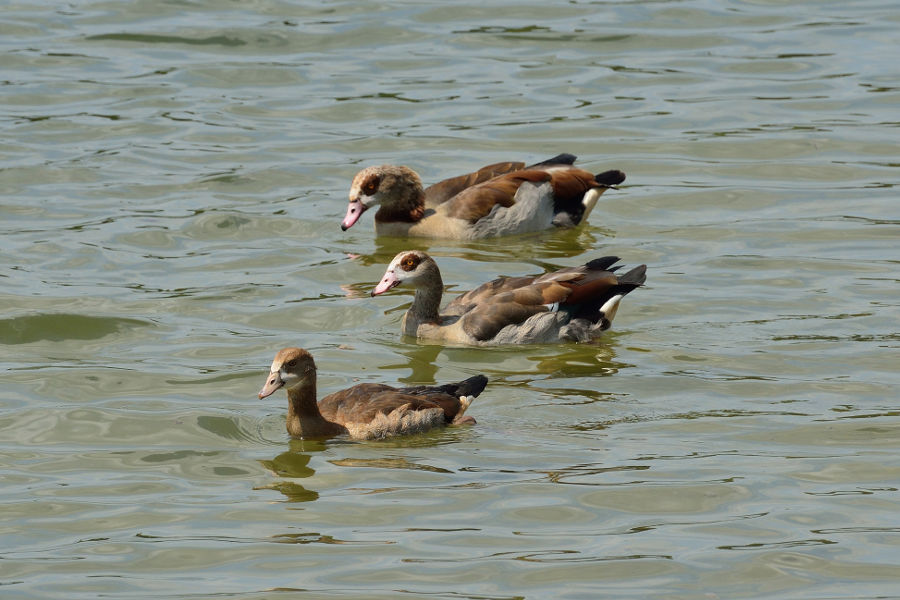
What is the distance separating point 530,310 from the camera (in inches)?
568

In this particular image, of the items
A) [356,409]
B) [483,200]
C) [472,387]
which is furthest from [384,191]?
[356,409]

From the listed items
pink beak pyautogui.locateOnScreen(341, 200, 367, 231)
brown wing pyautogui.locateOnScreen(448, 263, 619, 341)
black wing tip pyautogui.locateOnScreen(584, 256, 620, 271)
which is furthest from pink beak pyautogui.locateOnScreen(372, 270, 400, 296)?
pink beak pyautogui.locateOnScreen(341, 200, 367, 231)

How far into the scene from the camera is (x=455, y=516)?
Answer: 1031 cm

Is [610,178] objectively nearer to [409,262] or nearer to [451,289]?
[451,289]

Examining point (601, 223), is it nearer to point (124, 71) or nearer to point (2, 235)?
point (2, 235)

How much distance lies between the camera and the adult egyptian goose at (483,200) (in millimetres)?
18375

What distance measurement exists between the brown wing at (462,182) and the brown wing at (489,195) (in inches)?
8.5

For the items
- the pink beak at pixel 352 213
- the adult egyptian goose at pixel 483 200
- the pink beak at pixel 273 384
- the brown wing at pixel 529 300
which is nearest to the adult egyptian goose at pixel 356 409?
the pink beak at pixel 273 384

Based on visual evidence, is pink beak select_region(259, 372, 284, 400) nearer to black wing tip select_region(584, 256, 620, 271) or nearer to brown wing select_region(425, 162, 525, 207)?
black wing tip select_region(584, 256, 620, 271)

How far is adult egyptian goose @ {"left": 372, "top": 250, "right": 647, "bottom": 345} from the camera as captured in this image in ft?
47.3

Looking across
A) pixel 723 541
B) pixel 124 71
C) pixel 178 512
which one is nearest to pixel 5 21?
pixel 124 71

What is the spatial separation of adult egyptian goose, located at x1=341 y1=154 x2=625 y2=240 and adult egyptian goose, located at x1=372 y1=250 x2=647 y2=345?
356 centimetres

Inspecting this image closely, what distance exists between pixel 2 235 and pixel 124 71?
22.9ft

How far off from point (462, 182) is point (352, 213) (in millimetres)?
1316
